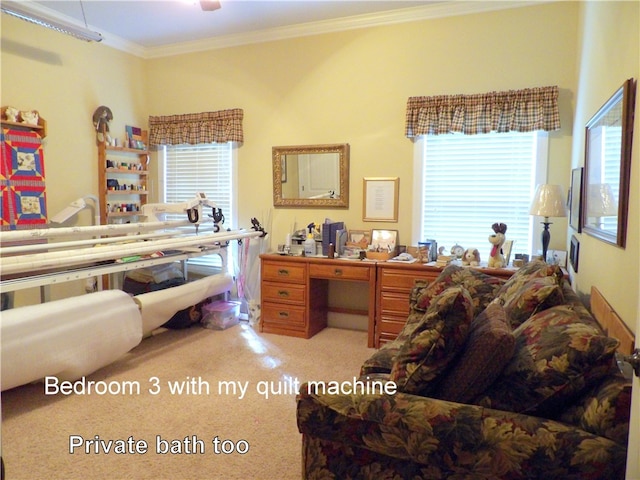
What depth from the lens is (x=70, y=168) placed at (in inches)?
167

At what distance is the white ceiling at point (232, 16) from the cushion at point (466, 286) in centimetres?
228

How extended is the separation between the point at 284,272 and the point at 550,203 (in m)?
2.21

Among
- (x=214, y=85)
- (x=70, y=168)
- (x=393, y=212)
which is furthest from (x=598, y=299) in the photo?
(x=70, y=168)

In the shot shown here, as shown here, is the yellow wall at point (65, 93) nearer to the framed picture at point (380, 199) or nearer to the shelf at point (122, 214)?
the shelf at point (122, 214)

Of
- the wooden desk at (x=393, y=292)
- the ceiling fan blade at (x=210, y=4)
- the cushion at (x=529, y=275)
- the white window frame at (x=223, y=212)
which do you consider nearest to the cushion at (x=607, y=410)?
the cushion at (x=529, y=275)

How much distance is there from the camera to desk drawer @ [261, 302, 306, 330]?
3.98m

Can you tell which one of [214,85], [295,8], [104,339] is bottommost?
Result: [104,339]

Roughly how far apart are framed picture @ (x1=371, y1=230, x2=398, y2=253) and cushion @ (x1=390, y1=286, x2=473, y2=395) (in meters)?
2.50

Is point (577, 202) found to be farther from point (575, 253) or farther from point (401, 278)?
point (401, 278)

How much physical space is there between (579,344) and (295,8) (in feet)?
11.8

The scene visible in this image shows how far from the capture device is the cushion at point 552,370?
1.27m

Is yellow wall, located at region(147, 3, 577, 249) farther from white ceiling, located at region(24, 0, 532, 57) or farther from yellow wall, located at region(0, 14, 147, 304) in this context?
yellow wall, located at region(0, 14, 147, 304)

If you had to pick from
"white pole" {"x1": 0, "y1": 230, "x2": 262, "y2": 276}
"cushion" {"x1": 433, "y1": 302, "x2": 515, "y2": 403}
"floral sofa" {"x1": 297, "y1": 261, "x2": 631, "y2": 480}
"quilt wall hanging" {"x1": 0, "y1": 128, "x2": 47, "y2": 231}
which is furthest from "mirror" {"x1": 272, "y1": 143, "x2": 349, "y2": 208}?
"cushion" {"x1": 433, "y1": 302, "x2": 515, "y2": 403}

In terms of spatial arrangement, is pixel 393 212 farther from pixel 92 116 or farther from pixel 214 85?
pixel 92 116
